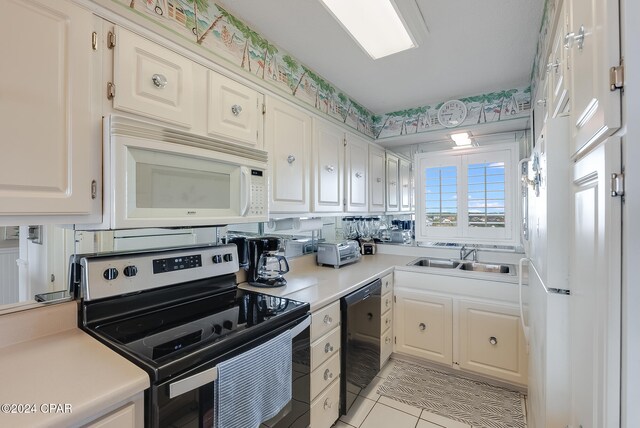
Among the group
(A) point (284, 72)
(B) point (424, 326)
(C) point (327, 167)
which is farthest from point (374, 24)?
(B) point (424, 326)

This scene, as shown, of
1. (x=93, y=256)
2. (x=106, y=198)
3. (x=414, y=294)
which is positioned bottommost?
(x=414, y=294)

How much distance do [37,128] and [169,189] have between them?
426 mm

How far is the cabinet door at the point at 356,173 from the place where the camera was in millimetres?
2557

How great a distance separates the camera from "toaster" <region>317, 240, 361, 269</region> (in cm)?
243

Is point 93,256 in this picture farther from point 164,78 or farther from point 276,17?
point 276,17

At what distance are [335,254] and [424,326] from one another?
927 mm

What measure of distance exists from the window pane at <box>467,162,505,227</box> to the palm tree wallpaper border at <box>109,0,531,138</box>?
1.47 feet

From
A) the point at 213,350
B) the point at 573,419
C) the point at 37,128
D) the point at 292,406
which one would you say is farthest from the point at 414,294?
the point at 37,128

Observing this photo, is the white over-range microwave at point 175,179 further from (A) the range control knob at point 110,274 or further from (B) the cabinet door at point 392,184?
(B) the cabinet door at point 392,184

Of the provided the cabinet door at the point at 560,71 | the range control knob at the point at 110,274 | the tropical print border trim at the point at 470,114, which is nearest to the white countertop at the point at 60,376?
the range control knob at the point at 110,274

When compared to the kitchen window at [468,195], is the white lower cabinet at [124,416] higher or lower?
lower

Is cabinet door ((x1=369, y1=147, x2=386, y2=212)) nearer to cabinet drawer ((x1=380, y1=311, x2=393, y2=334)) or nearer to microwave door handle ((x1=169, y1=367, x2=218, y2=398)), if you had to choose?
cabinet drawer ((x1=380, y1=311, x2=393, y2=334))

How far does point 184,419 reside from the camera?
905 millimetres

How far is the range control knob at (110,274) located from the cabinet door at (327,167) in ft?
4.08
